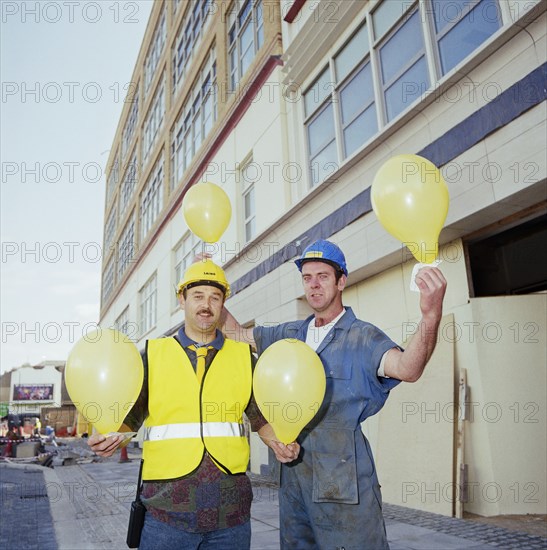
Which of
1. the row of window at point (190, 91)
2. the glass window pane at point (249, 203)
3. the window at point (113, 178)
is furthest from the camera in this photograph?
the window at point (113, 178)

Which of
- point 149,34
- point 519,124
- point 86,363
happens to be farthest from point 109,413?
point 149,34

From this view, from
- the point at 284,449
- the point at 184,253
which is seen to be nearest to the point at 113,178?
the point at 184,253

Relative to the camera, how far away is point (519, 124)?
14.9 ft

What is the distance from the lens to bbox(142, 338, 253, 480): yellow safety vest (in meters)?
2.09

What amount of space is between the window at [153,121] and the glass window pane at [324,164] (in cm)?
1398

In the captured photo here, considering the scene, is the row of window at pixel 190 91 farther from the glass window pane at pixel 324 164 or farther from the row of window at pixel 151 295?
the glass window pane at pixel 324 164

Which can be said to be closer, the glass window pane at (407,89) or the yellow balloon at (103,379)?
the yellow balloon at (103,379)

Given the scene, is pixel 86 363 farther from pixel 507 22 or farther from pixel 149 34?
pixel 149 34

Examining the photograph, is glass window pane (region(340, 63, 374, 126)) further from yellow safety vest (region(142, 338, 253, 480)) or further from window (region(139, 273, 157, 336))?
window (region(139, 273, 157, 336))

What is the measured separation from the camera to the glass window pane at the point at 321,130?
27.6 feet

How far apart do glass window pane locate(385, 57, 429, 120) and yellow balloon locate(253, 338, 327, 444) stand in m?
5.39

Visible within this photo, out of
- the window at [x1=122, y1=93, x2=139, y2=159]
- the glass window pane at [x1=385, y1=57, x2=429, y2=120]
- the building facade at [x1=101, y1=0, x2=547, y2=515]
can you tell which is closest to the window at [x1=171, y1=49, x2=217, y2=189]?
the building facade at [x1=101, y1=0, x2=547, y2=515]

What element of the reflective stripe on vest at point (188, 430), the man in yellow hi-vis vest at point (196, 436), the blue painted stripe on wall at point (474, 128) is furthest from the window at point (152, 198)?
the reflective stripe on vest at point (188, 430)

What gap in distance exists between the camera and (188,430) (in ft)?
6.93
